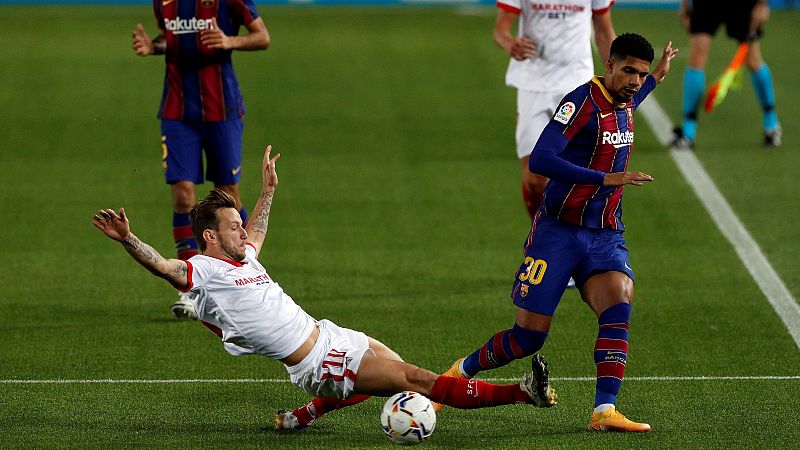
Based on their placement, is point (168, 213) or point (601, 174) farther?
point (168, 213)

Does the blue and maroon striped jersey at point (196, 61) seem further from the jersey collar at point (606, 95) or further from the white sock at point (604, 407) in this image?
the white sock at point (604, 407)

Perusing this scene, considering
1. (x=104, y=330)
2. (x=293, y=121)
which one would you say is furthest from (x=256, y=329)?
(x=293, y=121)

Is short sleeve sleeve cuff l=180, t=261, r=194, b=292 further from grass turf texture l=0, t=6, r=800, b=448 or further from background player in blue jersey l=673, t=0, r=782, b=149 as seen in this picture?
background player in blue jersey l=673, t=0, r=782, b=149

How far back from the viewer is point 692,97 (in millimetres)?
13992

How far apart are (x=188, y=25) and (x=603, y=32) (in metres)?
2.76

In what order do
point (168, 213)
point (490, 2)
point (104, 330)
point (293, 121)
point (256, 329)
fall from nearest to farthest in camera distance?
point (256, 329)
point (104, 330)
point (168, 213)
point (293, 121)
point (490, 2)

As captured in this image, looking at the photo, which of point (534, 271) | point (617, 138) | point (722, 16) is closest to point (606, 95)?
point (617, 138)

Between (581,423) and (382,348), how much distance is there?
40.6 inches

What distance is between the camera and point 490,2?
80.5ft

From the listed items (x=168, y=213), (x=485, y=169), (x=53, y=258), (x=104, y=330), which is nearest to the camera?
(x=104, y=330)

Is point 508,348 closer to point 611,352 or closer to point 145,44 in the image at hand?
point 611,352

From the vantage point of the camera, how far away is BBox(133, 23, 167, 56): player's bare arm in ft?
29.1

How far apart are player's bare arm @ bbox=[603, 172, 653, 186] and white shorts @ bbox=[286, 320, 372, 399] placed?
1.36m

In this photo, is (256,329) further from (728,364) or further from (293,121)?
(293,121)
